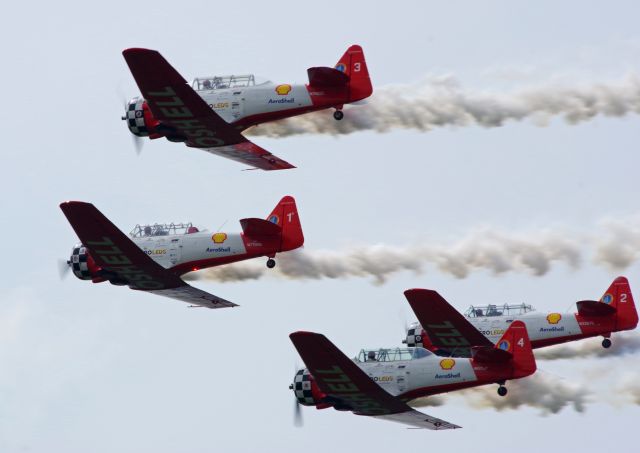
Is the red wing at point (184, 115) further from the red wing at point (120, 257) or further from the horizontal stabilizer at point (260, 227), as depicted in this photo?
the red wing at point (120, 257)

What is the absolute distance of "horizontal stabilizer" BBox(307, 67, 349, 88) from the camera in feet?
267

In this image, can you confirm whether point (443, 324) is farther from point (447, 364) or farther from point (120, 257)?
point (120, 257)

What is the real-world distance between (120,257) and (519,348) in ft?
43.8

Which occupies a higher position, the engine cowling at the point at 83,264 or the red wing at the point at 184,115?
the red wing at the point at 184,115

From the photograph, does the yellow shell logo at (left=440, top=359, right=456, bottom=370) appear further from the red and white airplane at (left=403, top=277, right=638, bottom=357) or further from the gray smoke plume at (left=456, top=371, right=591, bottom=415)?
the red and white airplane at (left=403, top=277, right=638, bottom=357)

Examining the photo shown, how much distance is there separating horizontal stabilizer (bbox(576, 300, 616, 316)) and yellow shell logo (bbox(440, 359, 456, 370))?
8.52 metres

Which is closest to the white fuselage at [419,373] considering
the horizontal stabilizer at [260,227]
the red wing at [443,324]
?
the red wing at [443,324]

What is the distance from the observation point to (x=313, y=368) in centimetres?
7662

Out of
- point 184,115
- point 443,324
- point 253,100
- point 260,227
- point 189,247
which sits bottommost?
point 443,324

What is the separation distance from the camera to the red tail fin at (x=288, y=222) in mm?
81688

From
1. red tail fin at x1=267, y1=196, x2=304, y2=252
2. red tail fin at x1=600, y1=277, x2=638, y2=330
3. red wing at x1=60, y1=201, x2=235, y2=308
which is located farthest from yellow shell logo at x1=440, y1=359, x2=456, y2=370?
red wing at x1=60, y1=201, x2=235, y2=308

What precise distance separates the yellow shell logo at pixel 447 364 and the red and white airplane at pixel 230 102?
31.6ft

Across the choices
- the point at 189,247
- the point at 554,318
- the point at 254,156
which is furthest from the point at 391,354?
the point at 254,156

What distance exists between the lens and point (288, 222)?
82000 millimetres
